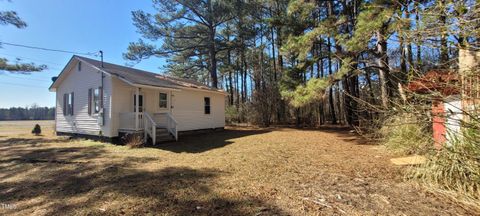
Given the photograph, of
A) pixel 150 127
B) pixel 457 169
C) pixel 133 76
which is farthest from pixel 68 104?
pixel 457 169

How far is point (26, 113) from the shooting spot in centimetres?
4738

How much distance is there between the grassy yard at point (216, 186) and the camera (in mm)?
3076

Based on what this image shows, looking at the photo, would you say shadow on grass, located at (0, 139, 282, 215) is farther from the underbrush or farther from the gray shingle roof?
the gray shingle roof

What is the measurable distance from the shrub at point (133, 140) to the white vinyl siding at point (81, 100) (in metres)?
0.99

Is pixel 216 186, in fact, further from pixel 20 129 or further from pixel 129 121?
pixel 20 129

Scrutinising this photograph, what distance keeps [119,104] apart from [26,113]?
54.7 meters

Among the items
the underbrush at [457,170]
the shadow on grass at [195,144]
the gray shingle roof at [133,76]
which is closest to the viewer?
the underbrush at [457,170]

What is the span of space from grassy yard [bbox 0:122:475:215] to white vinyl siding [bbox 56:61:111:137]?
3411mm

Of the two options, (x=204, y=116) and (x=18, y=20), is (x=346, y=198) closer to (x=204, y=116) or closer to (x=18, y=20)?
(x=204, y=116)

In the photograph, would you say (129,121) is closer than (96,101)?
Yes

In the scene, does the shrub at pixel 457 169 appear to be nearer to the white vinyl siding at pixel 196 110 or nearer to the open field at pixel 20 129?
the white vinyl siding at pixel 196 110

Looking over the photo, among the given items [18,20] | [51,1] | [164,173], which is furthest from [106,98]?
[18,20]

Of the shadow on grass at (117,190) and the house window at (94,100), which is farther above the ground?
the house window at (94,100)

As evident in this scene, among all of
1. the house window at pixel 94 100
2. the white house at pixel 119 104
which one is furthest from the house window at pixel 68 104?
the house window at pixel 94 100
